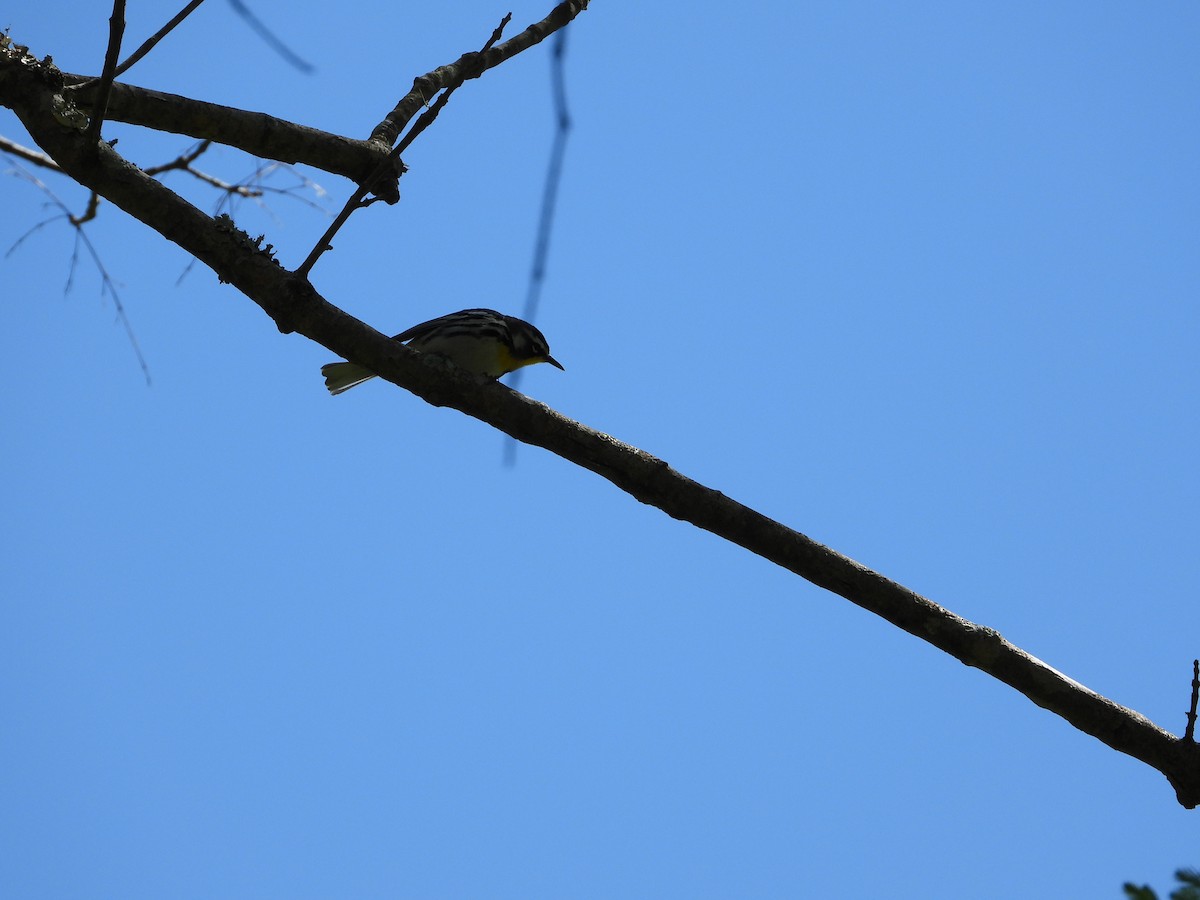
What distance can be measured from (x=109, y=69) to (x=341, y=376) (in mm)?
2055

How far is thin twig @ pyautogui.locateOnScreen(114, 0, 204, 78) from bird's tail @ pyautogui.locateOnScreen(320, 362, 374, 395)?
173 centimetres

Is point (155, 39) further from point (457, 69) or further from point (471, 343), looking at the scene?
point (471, 343)

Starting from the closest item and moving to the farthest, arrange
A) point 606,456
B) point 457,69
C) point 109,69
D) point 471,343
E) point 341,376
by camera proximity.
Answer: point 109,69 < point 606,456 < point 457,69 < point 341,376 < point 471,343

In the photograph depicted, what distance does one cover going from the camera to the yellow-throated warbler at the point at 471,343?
16.2 feet

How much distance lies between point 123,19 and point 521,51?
1.93m

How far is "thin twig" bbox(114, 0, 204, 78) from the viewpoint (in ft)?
10.1

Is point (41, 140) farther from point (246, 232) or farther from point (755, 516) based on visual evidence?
point (755, 516)

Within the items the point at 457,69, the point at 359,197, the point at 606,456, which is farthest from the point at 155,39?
the point at 606,456

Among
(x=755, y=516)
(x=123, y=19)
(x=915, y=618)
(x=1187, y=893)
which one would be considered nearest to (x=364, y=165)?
(x=123, y=19)

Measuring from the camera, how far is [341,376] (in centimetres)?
492

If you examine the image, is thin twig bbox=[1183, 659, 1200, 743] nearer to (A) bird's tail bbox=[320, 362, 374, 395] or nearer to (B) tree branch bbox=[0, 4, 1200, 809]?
(B) tree branch bbox=[0, 4, 1200, 809]

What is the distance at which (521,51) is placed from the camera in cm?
442

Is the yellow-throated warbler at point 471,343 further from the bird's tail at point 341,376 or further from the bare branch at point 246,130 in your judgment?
the bare branch at point 246,130

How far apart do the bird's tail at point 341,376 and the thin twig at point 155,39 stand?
1.73 meters
